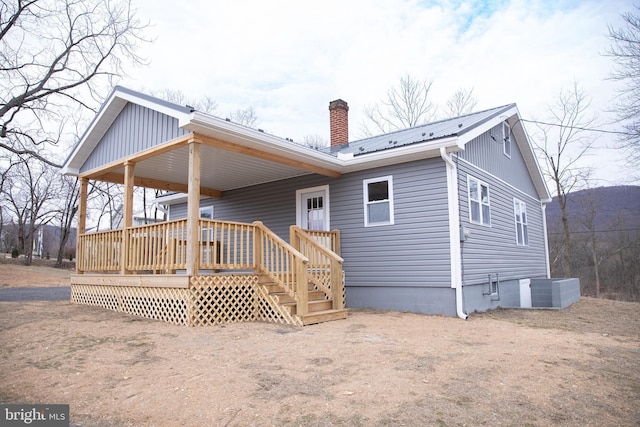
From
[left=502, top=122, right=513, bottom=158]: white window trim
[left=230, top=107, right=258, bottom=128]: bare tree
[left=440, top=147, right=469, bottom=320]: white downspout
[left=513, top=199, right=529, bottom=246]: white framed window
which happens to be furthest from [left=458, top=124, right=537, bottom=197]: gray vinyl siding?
[left=230, top=107, right=258, bottom=128]: bare tree

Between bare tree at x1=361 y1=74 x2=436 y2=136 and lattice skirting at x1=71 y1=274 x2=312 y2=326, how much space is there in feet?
68.4

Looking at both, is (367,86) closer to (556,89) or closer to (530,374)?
(556,89)

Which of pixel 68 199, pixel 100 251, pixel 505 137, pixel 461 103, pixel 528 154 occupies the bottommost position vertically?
pixel 100 251

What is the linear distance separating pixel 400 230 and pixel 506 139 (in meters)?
5.70

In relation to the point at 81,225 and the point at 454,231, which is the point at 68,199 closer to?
the point at 81,225

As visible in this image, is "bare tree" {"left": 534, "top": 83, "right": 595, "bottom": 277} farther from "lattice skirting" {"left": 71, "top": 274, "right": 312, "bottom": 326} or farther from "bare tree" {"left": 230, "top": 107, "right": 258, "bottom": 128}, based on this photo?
"lattice skirting" {"left": 71, "top": 274, "right": 312, "bottom": 326}

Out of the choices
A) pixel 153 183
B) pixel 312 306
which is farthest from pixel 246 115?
pixel 312 306

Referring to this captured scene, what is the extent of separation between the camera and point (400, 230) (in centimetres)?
935

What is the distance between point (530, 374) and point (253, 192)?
30.2ft

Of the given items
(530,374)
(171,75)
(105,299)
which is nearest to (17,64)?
(171,75)

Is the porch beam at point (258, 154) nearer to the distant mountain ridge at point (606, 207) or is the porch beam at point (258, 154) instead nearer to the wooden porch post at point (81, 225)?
the wooden porch post at point (81, 225)

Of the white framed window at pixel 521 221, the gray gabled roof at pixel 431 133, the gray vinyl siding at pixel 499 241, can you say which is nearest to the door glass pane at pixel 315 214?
the gray gabled roof at pixel 431 133

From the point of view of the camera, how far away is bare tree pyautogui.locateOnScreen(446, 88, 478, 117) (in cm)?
2655

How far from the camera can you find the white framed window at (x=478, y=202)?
9.74 meters
